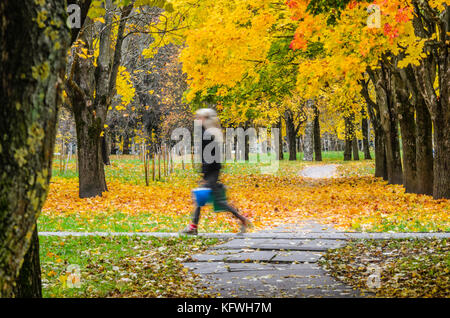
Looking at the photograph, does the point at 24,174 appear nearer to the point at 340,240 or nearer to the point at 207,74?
the point at 340,240

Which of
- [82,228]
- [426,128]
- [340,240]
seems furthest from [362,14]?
[82,228]

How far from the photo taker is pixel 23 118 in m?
3.14

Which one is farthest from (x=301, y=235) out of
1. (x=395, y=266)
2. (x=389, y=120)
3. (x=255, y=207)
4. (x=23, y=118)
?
(x=389, y=120)

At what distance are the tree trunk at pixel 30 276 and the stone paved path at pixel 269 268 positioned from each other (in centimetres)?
219

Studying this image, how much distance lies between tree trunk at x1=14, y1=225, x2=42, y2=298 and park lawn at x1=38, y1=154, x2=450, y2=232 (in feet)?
20.3

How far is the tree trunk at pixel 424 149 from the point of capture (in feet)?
50.1

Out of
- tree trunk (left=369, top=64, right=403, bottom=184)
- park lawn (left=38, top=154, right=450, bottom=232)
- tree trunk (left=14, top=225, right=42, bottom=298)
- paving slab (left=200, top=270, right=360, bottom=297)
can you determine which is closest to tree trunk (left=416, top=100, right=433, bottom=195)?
park lawn (left=38, top=154, right=450, bottom=232)

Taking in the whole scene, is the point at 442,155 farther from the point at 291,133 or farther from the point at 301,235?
the point at 291,133

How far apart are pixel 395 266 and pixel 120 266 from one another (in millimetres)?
3943

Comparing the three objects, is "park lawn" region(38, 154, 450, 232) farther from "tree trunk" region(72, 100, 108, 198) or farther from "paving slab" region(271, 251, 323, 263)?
"paving slab" region(271, 251, 323, 263)

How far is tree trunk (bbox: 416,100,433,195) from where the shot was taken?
15.3m

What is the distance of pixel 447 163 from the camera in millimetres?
13883

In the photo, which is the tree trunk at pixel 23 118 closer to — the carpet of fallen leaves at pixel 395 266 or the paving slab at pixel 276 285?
the paving slab at pixel 276 285
